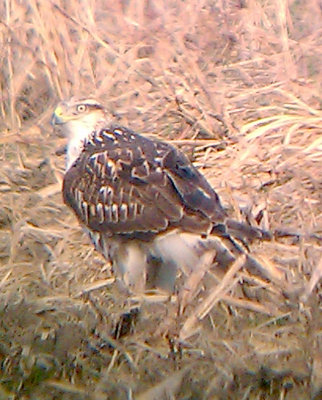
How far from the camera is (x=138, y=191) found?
457cm

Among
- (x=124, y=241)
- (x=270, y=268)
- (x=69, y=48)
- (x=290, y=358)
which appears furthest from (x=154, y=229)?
(x=69, y=48)

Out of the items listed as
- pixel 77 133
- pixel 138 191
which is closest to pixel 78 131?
pixel 77 133

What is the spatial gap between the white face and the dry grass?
59 centimetres

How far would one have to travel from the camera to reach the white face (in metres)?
5.21

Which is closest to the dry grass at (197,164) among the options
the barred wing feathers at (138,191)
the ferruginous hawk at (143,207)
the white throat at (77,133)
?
the ferruginous hawk at (143,207)

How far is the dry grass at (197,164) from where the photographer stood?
13.0ft

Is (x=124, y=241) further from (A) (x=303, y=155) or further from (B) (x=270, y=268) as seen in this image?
(A) (x=303, y=155)

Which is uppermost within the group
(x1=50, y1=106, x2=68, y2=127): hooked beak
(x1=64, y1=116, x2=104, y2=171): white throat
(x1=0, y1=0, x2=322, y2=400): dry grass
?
(x1=50, y1=106, x2=68, y2=127): hooked beak

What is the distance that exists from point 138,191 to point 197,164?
50.8 inches

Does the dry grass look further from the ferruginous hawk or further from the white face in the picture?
the white face

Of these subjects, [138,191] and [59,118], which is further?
[59,118]

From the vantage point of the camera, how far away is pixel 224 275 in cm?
442

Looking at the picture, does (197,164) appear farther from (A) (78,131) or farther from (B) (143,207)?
(B) (143,207)

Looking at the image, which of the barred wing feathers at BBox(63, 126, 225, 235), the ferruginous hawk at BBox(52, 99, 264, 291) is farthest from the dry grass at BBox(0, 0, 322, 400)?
the barred wing feathers at BBox(63, 126, 225, 235)
